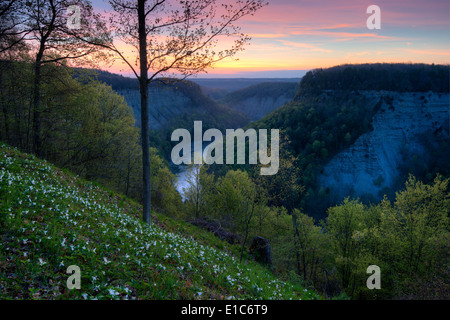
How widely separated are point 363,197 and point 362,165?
38.2 feet

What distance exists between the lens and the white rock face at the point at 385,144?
248 feet

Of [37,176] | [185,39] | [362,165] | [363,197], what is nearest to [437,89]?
[362,165]

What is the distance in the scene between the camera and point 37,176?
35.7 ft

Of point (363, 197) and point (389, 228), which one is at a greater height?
point (389, 228)

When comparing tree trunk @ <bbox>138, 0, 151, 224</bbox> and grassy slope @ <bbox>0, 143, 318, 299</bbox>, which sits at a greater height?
tree trunk @ <bbox>138, 0, 151, 224</bbox>

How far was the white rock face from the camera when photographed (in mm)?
75688

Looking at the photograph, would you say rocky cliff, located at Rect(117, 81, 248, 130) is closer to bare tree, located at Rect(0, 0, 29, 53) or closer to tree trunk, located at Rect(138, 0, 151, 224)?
bare tree, located at Rect(0, 0, 29, 53)

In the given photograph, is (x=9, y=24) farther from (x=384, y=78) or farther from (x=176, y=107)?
(x=176, y=107)

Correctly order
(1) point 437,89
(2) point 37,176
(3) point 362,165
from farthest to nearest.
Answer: (1) point 437,89 → (3) point 362,165 → (2) point 37,176

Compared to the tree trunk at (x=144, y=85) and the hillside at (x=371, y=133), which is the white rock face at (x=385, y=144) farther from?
the tree trunk at (x=144, y=85)

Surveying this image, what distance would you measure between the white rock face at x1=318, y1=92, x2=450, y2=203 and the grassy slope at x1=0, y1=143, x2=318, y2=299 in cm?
7398

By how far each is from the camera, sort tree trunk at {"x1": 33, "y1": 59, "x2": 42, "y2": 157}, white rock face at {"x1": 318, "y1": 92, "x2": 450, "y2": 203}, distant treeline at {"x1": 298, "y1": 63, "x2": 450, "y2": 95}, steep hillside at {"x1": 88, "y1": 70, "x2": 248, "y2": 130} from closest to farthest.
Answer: tree trunk at {"x1": 33, "y1": 59, "x2": 42, "y2": 157} < white rock face at {"x1": 318, "y1": 92, "x2": 450, "y2": 203} < distant treeline at {"x1": 298, "y1": 63, "x2": 450, "y2": 95} < steep hillside at {"x1": 88, "y1": 70, "x2": 248, "y2": 130}

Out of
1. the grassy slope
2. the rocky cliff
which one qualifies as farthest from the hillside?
the rocky cliff
